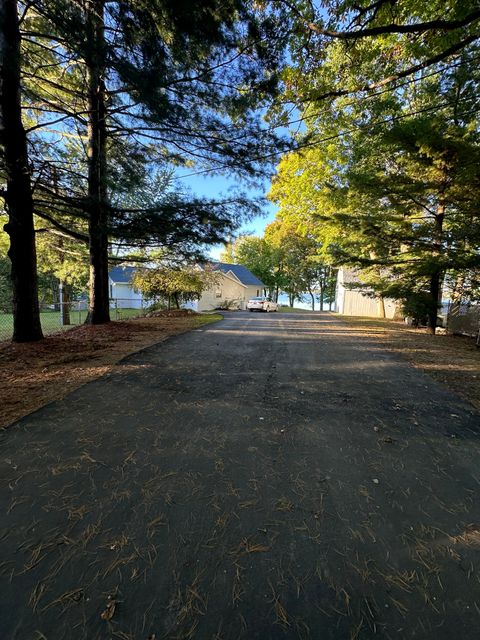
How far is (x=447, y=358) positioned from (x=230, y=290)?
2417 cm

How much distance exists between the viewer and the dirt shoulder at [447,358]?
4.77 meters

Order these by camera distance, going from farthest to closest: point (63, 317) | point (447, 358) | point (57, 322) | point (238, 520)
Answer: point (57, 322) < point (63, 317) < point (447, 358) < point (238, 520)

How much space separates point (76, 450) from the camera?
8.50 ft

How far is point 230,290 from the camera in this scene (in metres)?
29.9

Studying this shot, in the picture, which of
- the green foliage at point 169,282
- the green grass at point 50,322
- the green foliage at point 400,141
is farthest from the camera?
the green foliage at point 169,282

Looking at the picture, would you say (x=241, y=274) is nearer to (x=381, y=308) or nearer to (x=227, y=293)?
(x=227, y=293)

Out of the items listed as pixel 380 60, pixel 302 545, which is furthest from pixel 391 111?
pixel 302 545

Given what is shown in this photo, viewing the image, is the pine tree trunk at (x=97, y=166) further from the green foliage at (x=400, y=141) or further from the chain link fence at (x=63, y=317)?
the green foliage at (x=400, y=141)

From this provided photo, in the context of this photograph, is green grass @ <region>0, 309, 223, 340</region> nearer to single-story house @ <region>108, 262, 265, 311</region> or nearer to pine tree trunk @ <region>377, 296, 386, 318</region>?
single-story house @ <region>108, 262, 265, 311</region>

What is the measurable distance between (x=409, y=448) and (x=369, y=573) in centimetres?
155

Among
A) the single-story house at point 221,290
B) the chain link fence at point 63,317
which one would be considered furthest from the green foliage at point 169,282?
the single-story house at point 221,290

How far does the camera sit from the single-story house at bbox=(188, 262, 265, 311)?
2453 centimetres

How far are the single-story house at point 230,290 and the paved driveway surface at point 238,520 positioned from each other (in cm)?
1972

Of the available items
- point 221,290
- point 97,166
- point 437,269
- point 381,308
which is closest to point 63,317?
point 97,166
